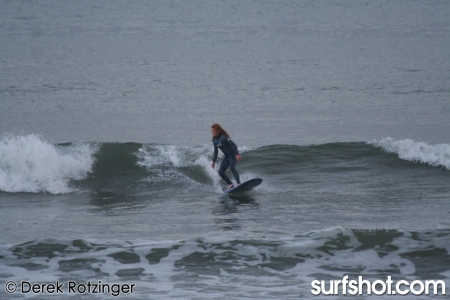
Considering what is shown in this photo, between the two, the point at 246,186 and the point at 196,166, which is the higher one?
the point at 196,166

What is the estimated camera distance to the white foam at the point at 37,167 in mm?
16663

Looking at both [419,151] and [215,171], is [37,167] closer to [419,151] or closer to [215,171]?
[215,171]

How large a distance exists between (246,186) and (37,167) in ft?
19.9

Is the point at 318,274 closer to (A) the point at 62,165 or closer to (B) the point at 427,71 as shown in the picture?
(A) the point at 62,165

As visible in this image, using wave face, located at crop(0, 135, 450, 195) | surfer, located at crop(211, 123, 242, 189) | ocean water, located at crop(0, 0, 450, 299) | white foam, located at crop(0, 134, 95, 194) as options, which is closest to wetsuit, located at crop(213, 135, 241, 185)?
surfer, located at crop(211, 123, 242, 189)

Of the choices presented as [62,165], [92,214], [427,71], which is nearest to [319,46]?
[427,71]

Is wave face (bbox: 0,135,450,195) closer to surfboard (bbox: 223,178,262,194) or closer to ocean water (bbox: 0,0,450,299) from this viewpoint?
ocean water (bbox: 0,0,450,299)

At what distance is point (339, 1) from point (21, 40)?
35.2 m

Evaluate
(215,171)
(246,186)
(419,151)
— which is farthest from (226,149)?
(419,151)

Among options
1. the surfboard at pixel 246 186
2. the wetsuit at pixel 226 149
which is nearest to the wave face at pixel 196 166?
the surfboard at pixel 246 186

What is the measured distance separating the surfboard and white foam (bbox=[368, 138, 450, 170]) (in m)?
5.58

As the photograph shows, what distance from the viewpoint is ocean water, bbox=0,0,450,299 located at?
10.5 metres

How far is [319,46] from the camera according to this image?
46312 mm

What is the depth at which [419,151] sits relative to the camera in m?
19.0
